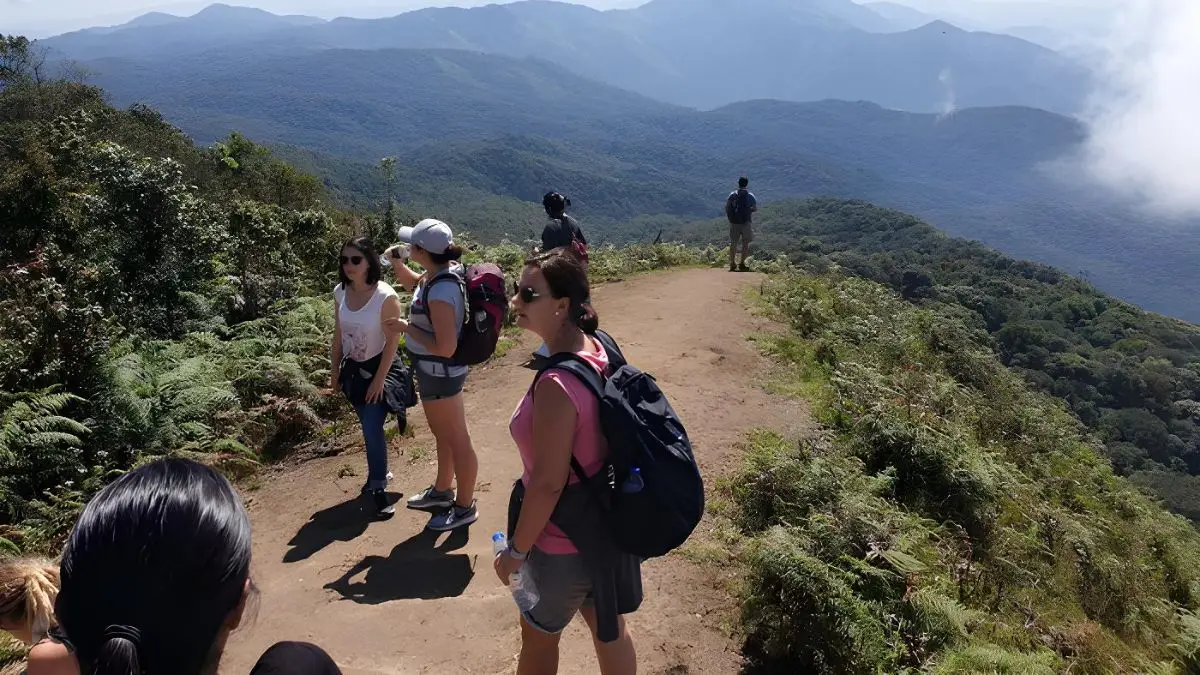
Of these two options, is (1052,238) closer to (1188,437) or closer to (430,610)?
(1188,437)

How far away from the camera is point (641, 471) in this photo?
7.34 ft

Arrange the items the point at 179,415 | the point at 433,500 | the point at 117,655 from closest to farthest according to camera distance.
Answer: the point at 117,655, the point at 433,500, the point at 179,415

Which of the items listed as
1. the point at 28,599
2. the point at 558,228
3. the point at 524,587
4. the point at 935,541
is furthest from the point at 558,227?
the point at 28,599

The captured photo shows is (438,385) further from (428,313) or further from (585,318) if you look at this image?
(585,318)

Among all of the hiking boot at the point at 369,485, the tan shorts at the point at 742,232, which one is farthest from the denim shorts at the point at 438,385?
the tan shorts at the point at 742,232

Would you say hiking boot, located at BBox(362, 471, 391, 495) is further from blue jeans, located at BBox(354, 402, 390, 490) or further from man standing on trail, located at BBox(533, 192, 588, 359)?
man standing on trail, located at BBox(533, 192, 588, 359)

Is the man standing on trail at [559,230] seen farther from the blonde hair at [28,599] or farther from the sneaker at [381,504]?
the blonde hair at [28,599]

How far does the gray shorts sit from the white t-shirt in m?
2.46

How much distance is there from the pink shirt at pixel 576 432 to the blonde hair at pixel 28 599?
1.26m

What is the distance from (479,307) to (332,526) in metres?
2.19

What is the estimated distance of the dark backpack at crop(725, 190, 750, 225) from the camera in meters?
13.5

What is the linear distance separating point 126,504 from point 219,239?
10416mm

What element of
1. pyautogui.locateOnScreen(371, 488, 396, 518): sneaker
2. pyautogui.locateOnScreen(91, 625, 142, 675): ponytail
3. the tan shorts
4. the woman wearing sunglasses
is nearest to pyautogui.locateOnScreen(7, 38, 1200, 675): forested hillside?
the tan shorts

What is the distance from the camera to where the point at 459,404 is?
434 cm
